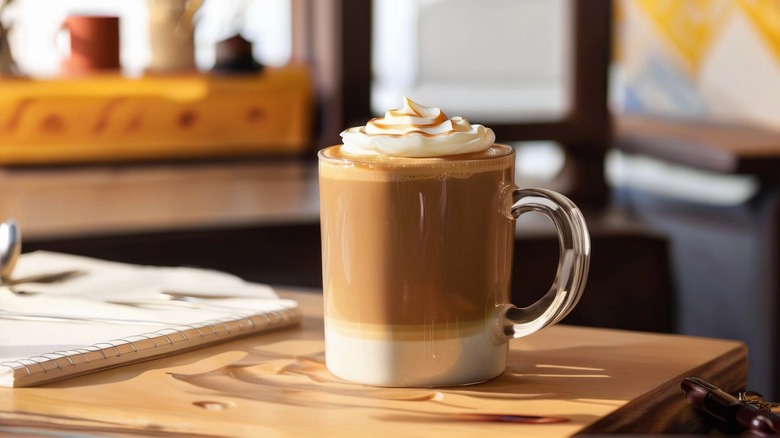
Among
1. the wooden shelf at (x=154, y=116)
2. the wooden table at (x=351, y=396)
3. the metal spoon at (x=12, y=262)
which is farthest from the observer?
the wooden shelf at (x=154, y=116)

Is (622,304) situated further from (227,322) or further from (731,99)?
(227,322)

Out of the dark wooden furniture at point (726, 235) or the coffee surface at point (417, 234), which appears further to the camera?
the dark wooden furniture at point (726, 235)

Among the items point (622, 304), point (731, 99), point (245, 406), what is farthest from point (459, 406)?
point (731, 99)

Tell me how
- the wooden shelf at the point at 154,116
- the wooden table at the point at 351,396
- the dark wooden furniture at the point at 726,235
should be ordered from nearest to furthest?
the wooden table at the point at 351,396
the dark wooden furniture at the point at 726,235
the wooden shelf at the point at 154,116

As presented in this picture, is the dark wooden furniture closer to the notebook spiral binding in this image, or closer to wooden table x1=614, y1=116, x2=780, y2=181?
wooden table x1=614, y1=116, x2=780, y2=181

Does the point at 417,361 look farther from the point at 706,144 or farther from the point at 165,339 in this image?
the point at 706,144

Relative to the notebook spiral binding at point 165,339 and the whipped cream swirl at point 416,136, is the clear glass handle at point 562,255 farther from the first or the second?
the notebook spiral binding at point 165,339

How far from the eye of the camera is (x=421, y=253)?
1.91 feet

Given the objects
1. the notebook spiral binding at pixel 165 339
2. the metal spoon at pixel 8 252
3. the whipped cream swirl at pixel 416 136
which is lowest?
the notebook spiral binding at pixel 165 339

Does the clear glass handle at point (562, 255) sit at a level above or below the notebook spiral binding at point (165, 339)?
above

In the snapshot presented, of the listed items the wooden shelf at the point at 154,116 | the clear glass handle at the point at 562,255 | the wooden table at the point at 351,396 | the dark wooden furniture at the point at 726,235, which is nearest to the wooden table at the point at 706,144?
the dark wooden furniture at the point at 726,235

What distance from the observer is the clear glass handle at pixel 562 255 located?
59 cm

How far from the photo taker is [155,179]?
175 centimetres

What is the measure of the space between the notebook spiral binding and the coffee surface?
4.4 inches
